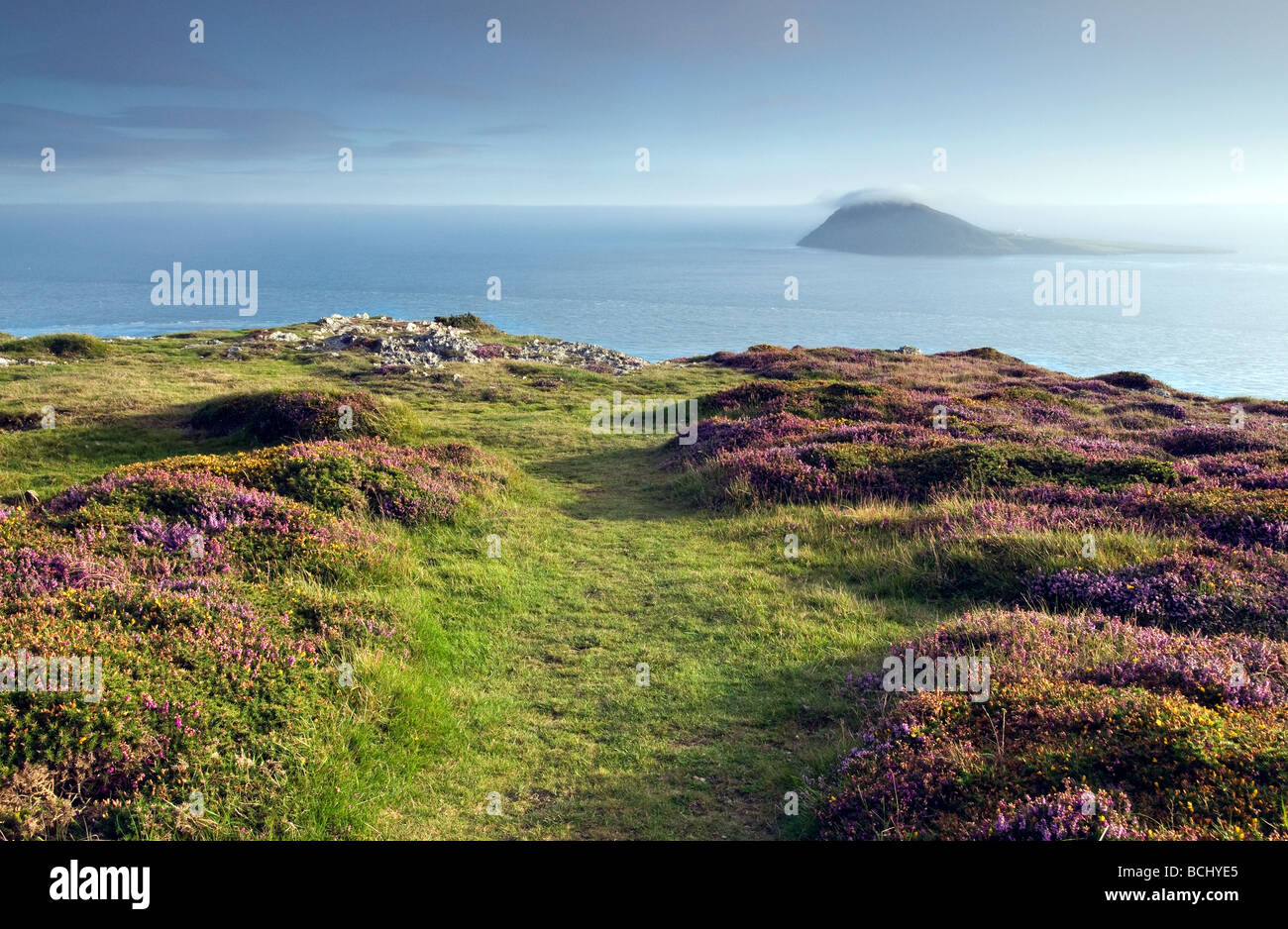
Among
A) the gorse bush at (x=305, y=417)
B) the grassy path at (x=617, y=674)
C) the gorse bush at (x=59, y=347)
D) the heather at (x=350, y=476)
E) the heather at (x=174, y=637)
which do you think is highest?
the gorse bush at (x=59, y=347)

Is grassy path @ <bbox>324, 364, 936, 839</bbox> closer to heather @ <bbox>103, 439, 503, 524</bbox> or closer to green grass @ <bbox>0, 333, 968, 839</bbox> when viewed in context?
green grass @ <bbox>0, 333, 968, 839</bbox>

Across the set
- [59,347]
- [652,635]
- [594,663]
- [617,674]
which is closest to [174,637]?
[594,663]

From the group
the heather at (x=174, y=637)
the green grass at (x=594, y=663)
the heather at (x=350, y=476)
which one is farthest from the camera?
the heather at (x=350, y=476)

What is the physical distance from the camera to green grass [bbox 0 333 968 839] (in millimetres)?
6879

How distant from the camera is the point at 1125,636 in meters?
8.50

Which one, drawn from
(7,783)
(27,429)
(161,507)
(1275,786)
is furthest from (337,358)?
(1275,786)

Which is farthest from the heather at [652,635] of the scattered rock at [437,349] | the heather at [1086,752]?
the scattered rock at [437,349]

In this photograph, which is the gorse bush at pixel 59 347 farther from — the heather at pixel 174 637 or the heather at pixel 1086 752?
the heather at pixel 1086 752

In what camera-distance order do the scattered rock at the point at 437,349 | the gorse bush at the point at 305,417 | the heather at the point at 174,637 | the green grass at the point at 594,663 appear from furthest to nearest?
the scattered rock at the point at 437,349, the gorse bush at the point at 305,417, the green grass at the point at 594,663, the heather at the point at 174,637

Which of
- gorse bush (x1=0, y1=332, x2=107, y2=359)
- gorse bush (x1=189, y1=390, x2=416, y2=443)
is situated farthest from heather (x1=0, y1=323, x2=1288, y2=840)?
gorse bush (x1=0, y1=332, x2=107, y2=359)

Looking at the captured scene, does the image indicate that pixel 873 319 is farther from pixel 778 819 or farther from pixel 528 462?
pixel 778 819

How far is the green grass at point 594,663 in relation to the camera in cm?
688

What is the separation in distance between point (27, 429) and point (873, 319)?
547 feet
